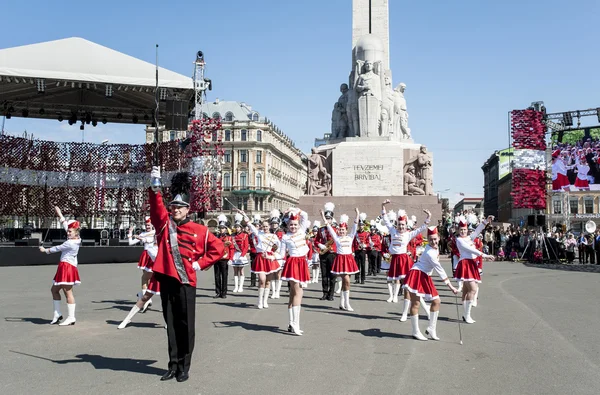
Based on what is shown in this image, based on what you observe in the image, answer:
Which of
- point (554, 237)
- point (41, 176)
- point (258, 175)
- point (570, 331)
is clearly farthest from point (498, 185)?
point (570, 331)

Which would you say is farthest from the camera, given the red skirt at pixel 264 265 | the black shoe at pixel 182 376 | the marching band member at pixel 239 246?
the marching band member at pixel 239 246

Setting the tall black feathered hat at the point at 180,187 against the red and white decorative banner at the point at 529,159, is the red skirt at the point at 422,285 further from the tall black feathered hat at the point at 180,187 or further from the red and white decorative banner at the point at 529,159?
the red and white decorative banner at the point at 529,159

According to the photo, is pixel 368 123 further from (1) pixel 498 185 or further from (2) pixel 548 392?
(1) pixel 498 185

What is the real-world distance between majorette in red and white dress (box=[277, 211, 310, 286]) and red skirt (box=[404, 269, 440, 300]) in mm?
1926

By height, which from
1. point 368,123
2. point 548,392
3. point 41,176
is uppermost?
point 368,123

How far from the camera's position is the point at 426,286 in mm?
9047

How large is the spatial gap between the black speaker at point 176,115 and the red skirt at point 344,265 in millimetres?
12835

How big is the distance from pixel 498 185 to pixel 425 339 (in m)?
116

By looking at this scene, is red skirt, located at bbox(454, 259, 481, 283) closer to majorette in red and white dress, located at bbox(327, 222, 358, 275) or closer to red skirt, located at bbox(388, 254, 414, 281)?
red skirt, located at bbox(388, 254, 414, 281)

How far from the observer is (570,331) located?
31.3 ft

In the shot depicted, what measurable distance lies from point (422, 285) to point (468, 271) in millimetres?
2408

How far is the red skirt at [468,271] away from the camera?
11.0 metres

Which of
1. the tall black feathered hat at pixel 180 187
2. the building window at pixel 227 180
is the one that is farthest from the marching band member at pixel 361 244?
the building window at pixel 227 180

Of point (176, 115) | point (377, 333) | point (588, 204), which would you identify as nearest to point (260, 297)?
point (377, 333)
